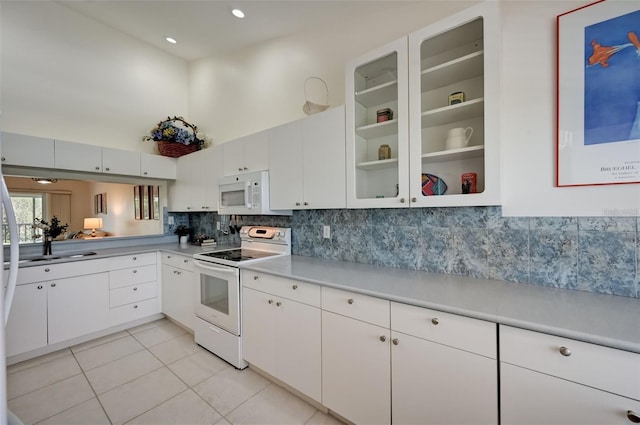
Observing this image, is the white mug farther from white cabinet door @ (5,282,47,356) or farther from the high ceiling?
white cabinet door @ (5,282,47,356)

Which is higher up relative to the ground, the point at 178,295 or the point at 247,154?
the point at 247,154

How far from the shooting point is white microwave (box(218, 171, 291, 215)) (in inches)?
98.0

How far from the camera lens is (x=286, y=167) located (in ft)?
7.72

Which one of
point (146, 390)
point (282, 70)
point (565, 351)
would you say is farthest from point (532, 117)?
point (146, 390)

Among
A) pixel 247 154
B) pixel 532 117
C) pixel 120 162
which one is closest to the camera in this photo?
pixel 532 117

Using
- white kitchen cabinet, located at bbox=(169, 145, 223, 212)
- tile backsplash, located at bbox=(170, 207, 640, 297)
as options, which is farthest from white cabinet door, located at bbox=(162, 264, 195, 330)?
tile backsplash, located at bbox=(170, 207, 640, 297)

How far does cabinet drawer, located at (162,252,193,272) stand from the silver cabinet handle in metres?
3.04

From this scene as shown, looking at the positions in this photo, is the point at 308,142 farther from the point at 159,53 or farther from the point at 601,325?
the point at 159,53

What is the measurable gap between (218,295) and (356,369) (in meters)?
1.45

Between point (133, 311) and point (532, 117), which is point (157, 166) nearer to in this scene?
point (133, 311)

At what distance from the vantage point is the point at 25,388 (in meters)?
2.03

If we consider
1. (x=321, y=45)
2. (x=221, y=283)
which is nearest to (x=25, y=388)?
(x=221, y=283)

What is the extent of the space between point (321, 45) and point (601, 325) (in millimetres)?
2829

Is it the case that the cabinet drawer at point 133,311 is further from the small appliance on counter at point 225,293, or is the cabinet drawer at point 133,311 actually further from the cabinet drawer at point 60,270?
the small appliance on counter at point 225,293
